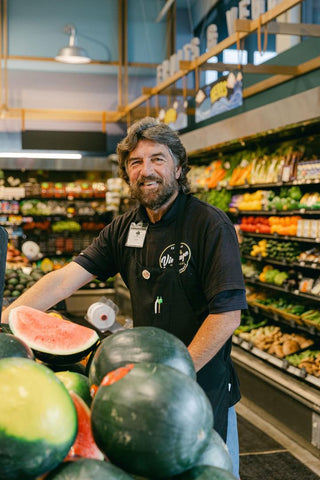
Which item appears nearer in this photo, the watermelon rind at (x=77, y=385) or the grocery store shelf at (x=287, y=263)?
the watermelon rind at (x=77, y=385)

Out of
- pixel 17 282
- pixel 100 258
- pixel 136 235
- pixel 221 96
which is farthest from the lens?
pixel 17 282

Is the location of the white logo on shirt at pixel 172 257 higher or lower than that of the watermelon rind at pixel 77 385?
higher

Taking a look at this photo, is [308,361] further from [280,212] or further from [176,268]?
[176,268]

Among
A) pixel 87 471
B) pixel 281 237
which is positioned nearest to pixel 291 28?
pixel 281 237

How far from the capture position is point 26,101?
464 inches

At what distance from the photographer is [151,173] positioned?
2.26 meters

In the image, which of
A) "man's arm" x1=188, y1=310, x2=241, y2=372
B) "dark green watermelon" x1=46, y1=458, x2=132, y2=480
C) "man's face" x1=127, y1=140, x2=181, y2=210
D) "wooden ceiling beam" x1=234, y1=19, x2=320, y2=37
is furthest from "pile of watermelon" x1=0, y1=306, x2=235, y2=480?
"wooden ceiling beam" x1=234, y1=19, x2=320, y2=37

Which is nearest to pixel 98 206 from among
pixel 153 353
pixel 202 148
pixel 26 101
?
pixel 26 101

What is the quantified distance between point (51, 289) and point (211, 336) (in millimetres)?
636

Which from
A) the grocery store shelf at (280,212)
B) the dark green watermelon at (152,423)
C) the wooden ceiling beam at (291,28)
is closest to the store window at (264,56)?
the grocery store shelf at (280,212)

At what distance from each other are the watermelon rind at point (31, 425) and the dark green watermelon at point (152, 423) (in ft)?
0.22

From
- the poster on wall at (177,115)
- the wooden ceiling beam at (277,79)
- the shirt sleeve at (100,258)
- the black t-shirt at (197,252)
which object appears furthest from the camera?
the poster on wall at (177,115)

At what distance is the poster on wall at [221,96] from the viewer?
4.96 meters

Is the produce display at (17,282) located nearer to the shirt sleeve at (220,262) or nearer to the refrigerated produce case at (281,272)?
the refrigerated produce case at (281,272)
